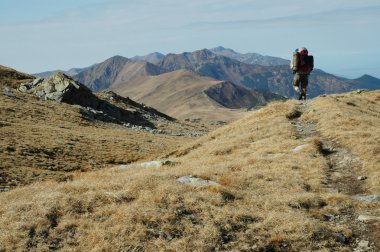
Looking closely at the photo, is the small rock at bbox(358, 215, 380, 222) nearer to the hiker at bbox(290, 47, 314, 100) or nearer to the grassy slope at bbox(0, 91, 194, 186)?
the grassy slope at bbox(0, 91, 194, 186)

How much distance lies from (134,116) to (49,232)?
221ft

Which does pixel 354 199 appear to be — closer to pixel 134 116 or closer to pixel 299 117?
pixel 299 117

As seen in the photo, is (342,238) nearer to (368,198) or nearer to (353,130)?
(368,198)

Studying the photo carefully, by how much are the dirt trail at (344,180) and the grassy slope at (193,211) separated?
0.62 ft

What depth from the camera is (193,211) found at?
42.6ft

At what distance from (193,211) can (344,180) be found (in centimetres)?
784

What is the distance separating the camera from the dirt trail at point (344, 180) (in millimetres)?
11984

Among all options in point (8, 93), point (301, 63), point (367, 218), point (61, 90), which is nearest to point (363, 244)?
point (367, 218)

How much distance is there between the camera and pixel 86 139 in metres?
43.2

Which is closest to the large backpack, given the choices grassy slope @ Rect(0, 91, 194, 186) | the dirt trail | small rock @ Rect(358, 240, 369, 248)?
the dirt trail

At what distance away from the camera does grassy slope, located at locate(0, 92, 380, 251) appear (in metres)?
11.3

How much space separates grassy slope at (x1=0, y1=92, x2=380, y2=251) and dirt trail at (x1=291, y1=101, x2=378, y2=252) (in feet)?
0.62

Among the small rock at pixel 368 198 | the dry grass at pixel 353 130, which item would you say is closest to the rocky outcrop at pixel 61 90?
the dry grass at pixel 353 130

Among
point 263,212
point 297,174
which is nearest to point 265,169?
point 297,174
